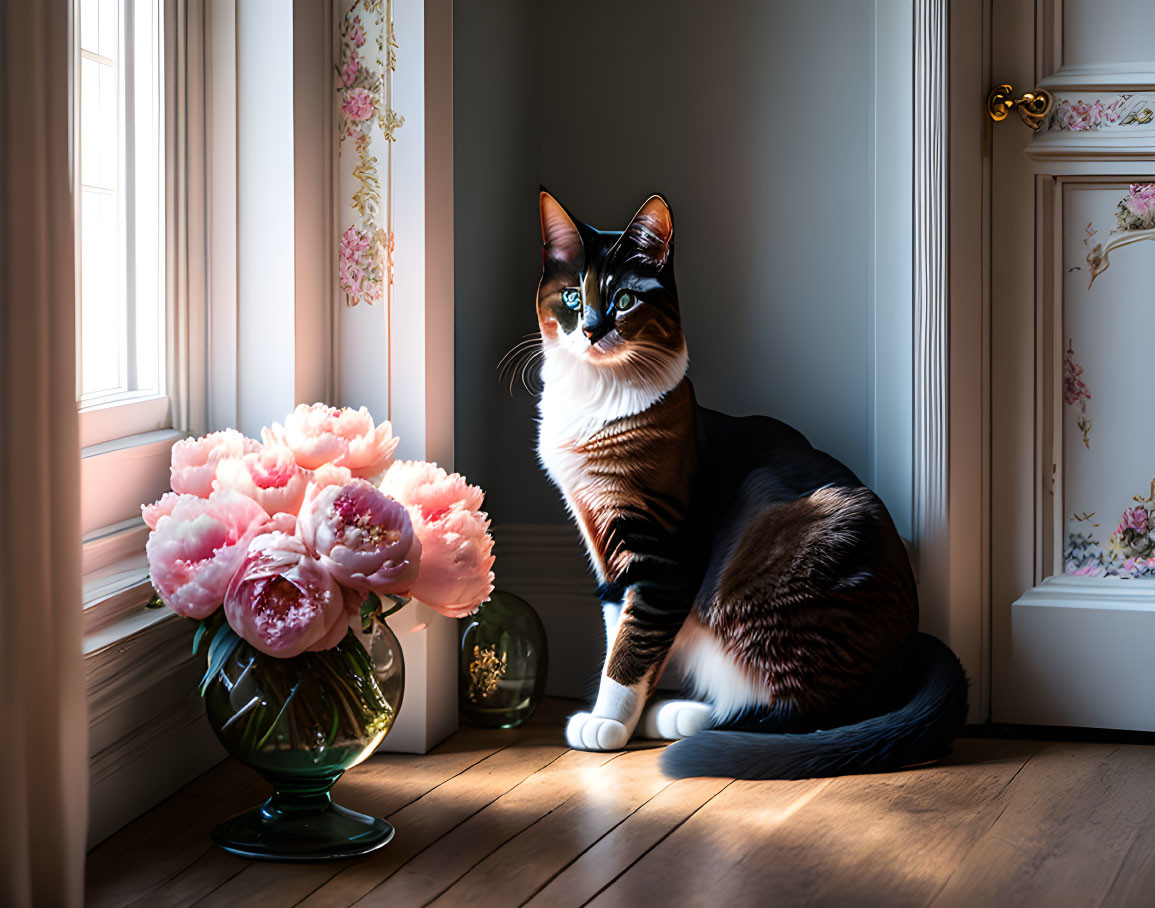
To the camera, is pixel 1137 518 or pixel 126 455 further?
pixel 1137 518

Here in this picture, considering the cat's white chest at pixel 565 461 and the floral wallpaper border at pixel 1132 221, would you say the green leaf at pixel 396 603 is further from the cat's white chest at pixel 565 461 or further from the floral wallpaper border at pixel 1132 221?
the floral wallpaper border at pixel 1132 221

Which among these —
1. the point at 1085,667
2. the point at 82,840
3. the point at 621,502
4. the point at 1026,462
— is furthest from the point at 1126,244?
Result: the point at 82,840

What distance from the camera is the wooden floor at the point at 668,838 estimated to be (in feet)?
4.26

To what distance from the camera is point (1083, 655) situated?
194cm

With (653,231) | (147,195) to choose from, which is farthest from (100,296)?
(653,231)

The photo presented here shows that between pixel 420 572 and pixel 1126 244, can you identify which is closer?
pixel 420 572

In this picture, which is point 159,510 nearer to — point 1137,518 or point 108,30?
point 108,30

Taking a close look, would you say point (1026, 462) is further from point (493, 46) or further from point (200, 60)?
point (200, 60)

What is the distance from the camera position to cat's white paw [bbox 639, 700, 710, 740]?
1852 millimetres

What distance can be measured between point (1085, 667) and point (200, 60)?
5.42 feet

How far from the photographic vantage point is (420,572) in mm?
1392

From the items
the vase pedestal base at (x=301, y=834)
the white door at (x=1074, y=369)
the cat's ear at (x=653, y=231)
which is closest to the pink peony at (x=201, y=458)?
the vase pedestal base at (x=301, y=834)

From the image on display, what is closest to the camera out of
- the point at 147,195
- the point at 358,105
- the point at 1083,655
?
the point at 147,195

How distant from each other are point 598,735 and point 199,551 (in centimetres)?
76
